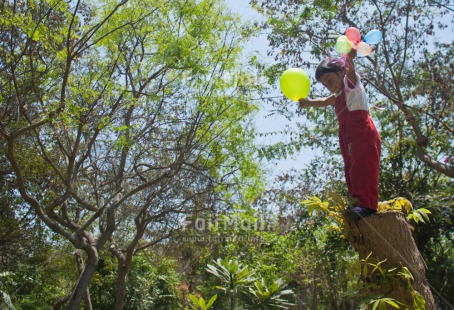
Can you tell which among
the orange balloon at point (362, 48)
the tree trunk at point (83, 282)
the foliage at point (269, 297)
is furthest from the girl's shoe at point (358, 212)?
A: the tree trunk at point (83, 282)

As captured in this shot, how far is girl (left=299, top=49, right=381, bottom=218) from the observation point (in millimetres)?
2424

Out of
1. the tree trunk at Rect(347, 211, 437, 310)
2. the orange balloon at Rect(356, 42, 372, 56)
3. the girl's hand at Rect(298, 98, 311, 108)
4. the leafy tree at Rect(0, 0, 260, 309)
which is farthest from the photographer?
the leafy tree at Rect(0, 0, 260, 309)

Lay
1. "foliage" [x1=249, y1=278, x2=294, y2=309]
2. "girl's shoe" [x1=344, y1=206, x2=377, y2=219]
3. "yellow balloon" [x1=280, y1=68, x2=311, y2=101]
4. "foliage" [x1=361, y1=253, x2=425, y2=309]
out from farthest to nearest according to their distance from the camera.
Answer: "foliage" [x1=249, y1=278, x2=294, y2=309]
"yellow balloon" [x1=280, y1=68, x2=311, y2=101]
"girl's shoe" [x1=344, y1=206, x2=377, y2=219]
"foliage" [x1=361, y1=253, x2=425, y2=309]

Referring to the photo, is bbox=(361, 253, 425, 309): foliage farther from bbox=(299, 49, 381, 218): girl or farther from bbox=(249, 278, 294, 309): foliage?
bbox=(249, 278, 294, 309): foliage

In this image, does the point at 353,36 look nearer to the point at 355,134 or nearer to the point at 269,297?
the point at 355,134

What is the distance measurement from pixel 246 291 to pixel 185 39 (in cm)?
360

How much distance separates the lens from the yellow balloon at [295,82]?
2707 mm

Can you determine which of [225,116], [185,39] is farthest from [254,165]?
[185,39]

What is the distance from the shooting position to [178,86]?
7391 mm

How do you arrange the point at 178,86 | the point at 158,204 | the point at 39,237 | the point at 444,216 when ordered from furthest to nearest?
1. the point at 158,204
2. the point at 39,237
3. the point at 178,86
4. the point at 444,216

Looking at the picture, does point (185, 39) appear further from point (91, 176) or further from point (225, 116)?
point (91, 176)

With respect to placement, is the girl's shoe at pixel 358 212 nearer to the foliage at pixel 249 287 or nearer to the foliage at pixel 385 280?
the foliage at pixel 385 280

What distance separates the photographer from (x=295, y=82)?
272 cm

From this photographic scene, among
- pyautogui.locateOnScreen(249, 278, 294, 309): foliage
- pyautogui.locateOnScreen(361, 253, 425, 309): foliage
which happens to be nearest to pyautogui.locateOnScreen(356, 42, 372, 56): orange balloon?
pyautogui.locateOnScreen(361, 253, 425, 309): foliage
